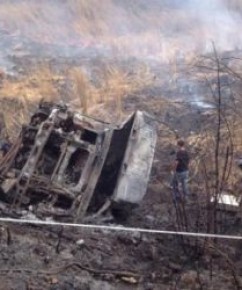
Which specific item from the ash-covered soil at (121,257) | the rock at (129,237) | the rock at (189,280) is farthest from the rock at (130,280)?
the rock at (129,237)

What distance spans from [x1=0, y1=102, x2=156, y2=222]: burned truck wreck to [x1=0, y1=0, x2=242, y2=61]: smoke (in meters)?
8.87

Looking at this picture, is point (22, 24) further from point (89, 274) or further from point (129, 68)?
point (89, 274)

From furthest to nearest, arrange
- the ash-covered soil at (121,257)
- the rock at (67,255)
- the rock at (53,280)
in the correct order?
the rock at (67,255), the ash-covered soil at (121,257), the rock at (53,280)

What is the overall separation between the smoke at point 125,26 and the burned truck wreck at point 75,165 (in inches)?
349

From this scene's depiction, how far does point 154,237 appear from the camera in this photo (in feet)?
23.8

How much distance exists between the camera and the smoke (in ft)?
58.7

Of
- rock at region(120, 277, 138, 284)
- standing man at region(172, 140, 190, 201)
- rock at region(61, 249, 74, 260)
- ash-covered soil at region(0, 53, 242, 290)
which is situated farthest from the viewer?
standing man at region(172, 140, 190, 201)

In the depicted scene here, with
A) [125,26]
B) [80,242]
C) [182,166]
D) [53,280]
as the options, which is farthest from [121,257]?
[125,26]

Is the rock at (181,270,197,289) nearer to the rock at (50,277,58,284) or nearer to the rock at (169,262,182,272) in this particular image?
the rock at (169,262,182,272)

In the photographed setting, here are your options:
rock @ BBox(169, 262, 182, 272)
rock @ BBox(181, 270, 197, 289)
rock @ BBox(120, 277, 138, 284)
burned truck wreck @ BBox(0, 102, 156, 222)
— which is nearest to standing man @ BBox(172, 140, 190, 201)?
burned truck wreck @ BBox(0, 102, 156, 222)

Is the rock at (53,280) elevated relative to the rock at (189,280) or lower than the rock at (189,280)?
lower

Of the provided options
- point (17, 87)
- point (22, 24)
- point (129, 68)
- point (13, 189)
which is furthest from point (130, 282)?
point (22, 24)

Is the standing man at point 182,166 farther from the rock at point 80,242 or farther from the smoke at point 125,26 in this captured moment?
the smoke at point 125,26

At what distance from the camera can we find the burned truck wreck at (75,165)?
7.49m
